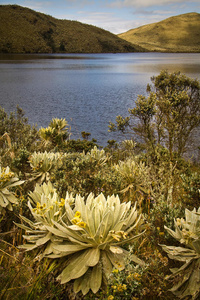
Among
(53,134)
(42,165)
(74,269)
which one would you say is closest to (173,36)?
(53,134)

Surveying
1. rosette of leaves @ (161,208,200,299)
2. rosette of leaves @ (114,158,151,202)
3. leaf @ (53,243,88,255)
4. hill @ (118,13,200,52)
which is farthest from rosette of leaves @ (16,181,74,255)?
hill @ (118,13,200,52)

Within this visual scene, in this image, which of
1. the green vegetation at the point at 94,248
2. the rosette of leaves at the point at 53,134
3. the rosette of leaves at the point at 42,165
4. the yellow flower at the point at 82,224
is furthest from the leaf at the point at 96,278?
the rosette of leaves at the point at 53,134

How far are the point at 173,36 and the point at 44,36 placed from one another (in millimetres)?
111510

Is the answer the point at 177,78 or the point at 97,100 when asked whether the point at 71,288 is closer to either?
the point at 177,78

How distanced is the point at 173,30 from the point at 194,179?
214 meters

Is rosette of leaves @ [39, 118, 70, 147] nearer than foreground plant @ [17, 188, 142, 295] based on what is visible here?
No

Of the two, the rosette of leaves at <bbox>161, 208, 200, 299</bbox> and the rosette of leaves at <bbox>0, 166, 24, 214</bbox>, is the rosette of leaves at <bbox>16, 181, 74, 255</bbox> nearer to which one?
the rosette of leaves at <bbox>0, 166, 24, 214</bbox>

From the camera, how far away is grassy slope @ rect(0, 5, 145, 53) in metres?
92.8

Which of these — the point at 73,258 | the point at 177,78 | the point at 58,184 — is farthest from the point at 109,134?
the point at 73,258

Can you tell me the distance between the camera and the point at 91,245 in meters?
2.09

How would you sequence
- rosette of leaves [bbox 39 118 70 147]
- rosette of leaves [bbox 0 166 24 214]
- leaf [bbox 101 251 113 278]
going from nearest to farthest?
leaf [bbox 101 251 113 278] < rosette of leaves [bbox 0 166 24 214] < rosette of leaves [bbox 39 118 70 147]

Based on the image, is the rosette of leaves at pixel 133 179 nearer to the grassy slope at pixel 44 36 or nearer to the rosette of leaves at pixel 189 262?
the rosette of leaves at pixel 189 262

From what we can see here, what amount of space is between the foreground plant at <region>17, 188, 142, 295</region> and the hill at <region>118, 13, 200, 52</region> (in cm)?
16884

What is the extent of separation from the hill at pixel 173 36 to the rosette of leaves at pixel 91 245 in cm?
16889
